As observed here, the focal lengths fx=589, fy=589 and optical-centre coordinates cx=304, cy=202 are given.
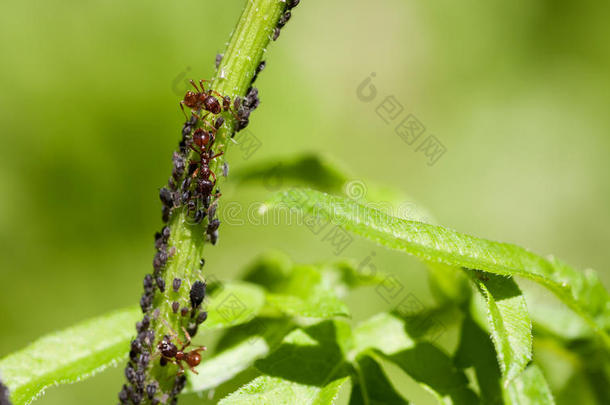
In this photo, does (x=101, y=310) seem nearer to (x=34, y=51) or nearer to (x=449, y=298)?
(x=34, y=51)

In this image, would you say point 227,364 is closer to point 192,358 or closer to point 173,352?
point 192,358

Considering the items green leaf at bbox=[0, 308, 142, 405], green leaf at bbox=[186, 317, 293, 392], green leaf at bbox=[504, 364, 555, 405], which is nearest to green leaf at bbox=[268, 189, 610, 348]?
green leaf at bbox=[504, 364, 555, 405]

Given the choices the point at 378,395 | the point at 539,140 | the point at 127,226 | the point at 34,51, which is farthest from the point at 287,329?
the point at 539,140

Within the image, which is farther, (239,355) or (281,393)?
(239,355)

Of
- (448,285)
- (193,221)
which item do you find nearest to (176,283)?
(193,221)

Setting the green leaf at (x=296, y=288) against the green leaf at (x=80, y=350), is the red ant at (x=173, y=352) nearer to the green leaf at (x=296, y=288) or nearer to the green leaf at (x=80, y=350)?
the green leaf at (x=80, y=350)

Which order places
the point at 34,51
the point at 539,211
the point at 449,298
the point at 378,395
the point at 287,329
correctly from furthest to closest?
the point at 539,211 → the point at 34,51 → the point at 449,298 → the point at 287,329 → the point at 378,395

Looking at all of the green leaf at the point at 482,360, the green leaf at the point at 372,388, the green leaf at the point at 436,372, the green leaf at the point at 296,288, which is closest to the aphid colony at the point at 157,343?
the green leaf at the point at 296,288
